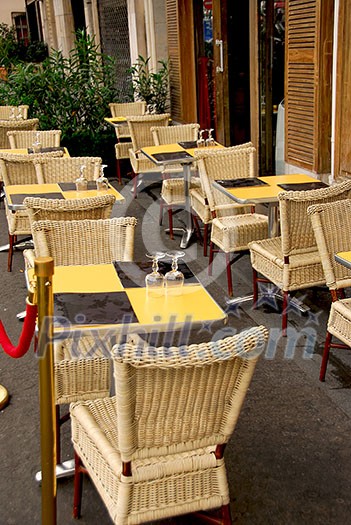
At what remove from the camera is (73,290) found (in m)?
3.06

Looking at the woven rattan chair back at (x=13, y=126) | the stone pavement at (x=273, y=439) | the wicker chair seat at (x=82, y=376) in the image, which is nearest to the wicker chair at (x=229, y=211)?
the stone pavement at (x=273, y=439)

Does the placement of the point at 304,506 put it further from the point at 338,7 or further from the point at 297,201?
the point at 338,7

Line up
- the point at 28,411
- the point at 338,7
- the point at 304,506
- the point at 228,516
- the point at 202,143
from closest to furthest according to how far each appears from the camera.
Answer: the point at 228,516, the point at 304,506, the point at 28,411, the point at 338,7, the point at 202,143

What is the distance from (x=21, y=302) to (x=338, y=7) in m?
3.45

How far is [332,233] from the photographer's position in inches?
147

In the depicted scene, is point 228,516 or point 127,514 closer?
point 127,514

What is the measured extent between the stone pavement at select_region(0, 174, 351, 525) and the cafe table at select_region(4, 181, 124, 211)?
88 centimetres

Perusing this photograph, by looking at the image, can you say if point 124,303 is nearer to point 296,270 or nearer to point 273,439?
point 273,439

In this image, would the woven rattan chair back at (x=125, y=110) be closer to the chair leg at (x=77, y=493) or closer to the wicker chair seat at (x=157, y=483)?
the chair leg at (x=77, y=493)

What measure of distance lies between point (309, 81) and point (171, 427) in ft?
15.0

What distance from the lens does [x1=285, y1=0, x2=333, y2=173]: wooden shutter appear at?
5836 millimetres

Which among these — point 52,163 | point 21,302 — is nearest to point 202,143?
point 52,163

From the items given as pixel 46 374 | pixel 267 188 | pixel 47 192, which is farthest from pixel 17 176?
pixel 46 374

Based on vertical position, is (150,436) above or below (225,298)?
above
